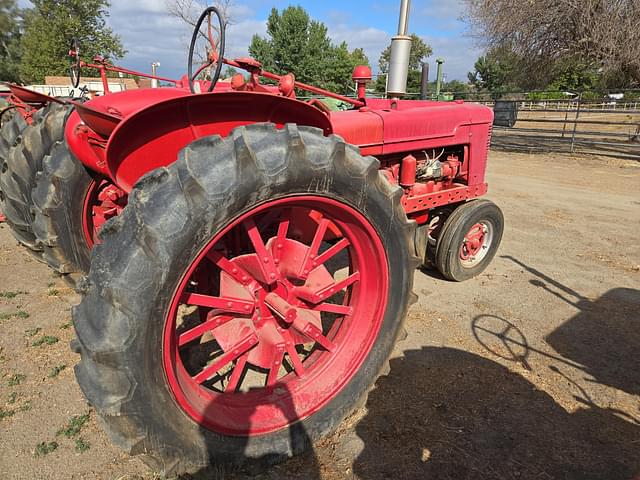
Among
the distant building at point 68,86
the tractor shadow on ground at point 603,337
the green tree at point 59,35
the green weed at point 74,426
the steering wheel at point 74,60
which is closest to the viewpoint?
the green weed at point 74,426

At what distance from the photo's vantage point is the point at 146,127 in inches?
63.9

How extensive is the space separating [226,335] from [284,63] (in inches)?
1691

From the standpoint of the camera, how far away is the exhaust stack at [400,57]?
3.15 metres

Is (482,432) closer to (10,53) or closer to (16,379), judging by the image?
(16,379)

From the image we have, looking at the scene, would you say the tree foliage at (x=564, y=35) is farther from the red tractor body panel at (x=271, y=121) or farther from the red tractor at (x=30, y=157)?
the red tractor at (x=30, y=157)

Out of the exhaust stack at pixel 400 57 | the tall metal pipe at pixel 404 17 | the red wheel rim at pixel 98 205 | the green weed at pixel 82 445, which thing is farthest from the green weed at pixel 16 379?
the tall metal pipe at pixel 404 17

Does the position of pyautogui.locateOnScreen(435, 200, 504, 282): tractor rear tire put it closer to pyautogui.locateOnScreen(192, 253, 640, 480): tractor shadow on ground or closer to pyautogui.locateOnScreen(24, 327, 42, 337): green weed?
pyautogui.locateOnScreen(192, 253, 640, 480): tractor shadow on ground

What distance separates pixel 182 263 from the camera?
54.7 inches

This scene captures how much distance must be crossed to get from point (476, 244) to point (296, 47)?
135 feet

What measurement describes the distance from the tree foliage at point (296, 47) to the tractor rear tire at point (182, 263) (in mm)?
40595

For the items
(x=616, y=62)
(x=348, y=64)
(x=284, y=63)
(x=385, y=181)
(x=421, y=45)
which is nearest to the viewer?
(x=385, y=181)

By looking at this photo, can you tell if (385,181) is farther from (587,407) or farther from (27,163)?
(27,163)

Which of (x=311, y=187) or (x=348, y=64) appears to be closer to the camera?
(x=311, y=187)

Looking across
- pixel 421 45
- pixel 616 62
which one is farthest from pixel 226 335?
pixel 421 45
